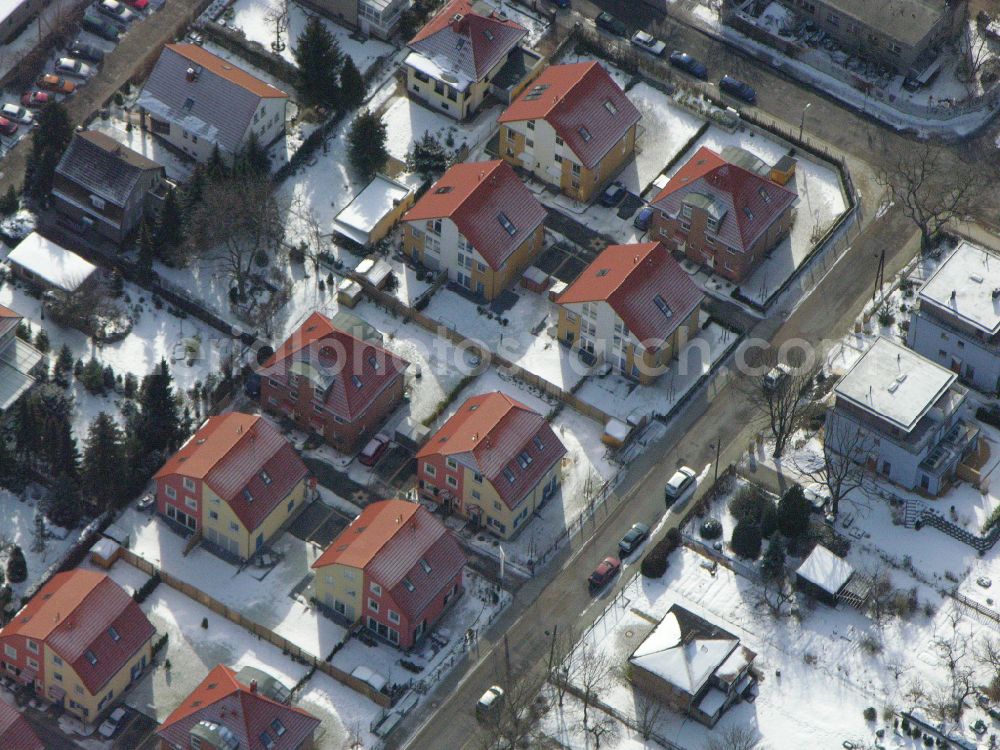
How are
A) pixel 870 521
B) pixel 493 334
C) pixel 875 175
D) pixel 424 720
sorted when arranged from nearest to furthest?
pixel 424 720, pixel 870 521, pixel 493 334, pixel 875 175

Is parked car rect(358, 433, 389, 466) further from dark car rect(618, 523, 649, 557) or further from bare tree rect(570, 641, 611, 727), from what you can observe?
bare tree rect(570, 641, 611, 727)

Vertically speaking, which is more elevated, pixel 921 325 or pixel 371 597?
pixel 921 325

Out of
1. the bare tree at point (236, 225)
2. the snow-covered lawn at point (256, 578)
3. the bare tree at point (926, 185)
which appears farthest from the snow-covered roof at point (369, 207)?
the bare tree at point (926, 185)

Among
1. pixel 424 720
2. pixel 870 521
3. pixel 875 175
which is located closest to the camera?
pixel 424 720

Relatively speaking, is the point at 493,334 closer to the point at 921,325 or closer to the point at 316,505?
the point at 316,505

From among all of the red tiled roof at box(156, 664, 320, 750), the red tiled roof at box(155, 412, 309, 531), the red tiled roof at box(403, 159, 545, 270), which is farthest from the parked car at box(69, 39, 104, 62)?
the red tiled roof at box(156, 664, 320, 750)

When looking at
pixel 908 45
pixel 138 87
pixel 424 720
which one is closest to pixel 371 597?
pixel 424 720
